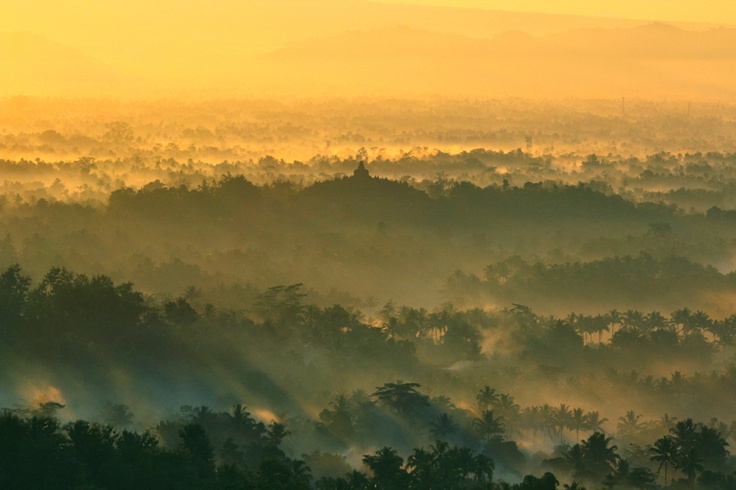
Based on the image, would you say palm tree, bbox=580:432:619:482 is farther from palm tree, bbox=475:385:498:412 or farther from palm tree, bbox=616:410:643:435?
palm tree, bbox=475:385:498:412

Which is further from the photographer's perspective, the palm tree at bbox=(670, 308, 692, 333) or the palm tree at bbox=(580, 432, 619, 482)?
the palm tree at bbox=(670, 308, 692, 333)

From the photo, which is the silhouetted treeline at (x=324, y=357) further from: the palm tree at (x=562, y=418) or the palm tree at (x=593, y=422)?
the palm tree at (x=593, y=422)

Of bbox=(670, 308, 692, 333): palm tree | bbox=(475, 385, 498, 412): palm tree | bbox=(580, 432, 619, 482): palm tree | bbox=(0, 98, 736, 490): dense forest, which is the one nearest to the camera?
bbox=(0, 98, 736, 490): dense forest

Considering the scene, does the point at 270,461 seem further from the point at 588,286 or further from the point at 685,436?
the point at 588,286

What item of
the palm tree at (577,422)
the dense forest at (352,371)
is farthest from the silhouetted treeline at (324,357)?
the palm tree at (577,422)

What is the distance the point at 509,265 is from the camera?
16538cm

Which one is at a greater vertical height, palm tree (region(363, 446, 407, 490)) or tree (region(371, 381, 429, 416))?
palm tree (region(363, 446, 407, 490))

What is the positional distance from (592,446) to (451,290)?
6802cm

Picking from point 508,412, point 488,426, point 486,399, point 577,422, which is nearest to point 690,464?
point 488,426

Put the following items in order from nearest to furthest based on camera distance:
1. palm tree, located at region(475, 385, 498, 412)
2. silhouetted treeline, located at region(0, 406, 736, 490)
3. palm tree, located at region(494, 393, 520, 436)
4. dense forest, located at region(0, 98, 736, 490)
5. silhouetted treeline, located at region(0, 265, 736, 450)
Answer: silhouetted treeline, located at region(0, 406, 736, 490)
dense forest, located at region(0, 98, 736, 490)
palm tree, located at region(494, 393, 520, 436)
palm tree, located at region(475, 385, 498, 412)
silhouetted treeline, located at region(0, 265, 736, 450)

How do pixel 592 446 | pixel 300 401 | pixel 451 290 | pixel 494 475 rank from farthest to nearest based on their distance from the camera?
pixel 451 290, pixel 300 401, pixel 494 475, pixel 592 446

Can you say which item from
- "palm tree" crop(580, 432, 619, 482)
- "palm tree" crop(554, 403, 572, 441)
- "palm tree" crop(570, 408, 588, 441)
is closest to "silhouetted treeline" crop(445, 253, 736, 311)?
"palm tree" crop(570, 408, 588, 441)

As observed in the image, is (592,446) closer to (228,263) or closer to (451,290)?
(451,290)

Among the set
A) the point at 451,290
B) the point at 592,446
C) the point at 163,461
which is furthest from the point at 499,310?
the point at 163,461
